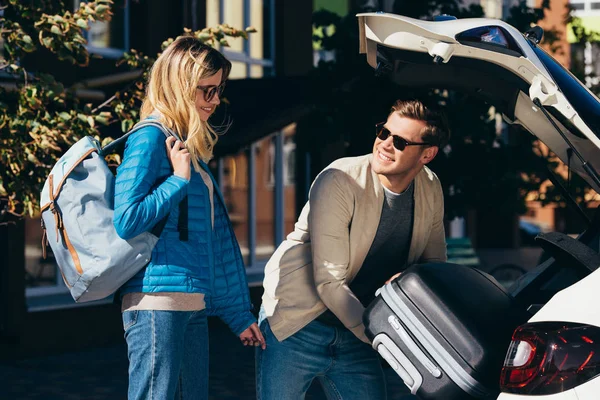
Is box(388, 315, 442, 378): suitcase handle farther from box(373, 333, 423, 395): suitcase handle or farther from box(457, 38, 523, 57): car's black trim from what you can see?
box(457, 38, 523, 57): car's black trim

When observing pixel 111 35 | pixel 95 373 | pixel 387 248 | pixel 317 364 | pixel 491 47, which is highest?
pixel 491 47

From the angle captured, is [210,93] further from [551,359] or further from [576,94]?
[551,359]

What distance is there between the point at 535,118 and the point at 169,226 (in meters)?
1.34

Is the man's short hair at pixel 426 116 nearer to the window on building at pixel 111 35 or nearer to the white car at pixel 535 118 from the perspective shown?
the white car at pixel 535 118

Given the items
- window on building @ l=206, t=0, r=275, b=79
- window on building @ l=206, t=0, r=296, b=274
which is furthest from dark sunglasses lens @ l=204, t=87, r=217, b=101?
window on building @ l=206, t=0, r=296, b=274

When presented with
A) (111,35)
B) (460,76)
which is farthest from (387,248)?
(111,35)

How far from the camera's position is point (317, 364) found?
3.66 metres

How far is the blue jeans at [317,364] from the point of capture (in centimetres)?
362

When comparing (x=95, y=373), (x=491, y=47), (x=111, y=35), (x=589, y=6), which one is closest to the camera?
(x=491, y=47)

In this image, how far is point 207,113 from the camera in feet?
11.3

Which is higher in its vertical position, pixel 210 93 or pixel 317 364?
pixel 210 93

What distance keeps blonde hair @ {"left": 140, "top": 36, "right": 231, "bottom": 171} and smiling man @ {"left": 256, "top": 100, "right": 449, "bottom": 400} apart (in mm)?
490

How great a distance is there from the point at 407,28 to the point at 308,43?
10986 millimetres

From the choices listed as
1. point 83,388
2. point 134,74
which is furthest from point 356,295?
point 134,74
